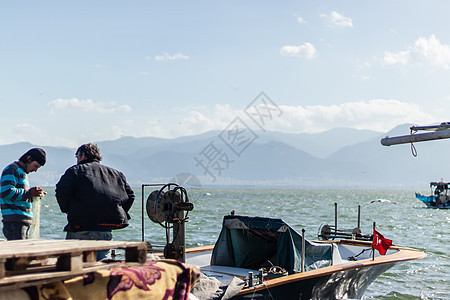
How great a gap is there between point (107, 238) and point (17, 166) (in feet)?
5.36

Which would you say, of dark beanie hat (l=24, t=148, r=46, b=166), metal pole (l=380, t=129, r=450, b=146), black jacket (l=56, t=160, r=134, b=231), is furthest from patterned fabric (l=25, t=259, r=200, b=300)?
metal pole (l=380, t=129, r=450, b=146)

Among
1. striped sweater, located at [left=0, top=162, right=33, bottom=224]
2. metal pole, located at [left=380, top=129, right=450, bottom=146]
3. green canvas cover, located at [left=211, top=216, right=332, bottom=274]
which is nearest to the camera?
striped sweater, located at [left=0, top=162, right=33, bottom=224]

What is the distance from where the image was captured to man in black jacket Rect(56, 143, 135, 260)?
5797 millimetres

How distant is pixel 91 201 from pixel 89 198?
0.13 ft

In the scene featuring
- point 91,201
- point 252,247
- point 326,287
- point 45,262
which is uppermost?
point 91,201

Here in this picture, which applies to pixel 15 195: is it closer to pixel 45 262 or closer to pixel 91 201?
pixel 91 201

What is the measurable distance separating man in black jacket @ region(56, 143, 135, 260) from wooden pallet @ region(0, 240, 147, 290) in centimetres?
162

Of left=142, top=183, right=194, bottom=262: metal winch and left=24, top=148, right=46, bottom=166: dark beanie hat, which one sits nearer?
left=24, top=148, right=46, bottom=166: dark beanie hat

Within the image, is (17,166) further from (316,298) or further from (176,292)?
(316,298)

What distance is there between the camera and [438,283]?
49.0 ft

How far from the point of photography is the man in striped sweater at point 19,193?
662 cm

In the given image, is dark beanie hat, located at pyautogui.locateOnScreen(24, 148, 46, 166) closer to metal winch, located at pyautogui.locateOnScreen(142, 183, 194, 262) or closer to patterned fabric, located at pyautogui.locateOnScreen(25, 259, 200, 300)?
metal winch, located at pyautogui.locateOnScreen(142, 183, 194, 262)

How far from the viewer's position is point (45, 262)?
4.21 m

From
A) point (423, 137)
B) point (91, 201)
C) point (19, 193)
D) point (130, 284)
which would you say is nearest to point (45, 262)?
point (130, 284)
